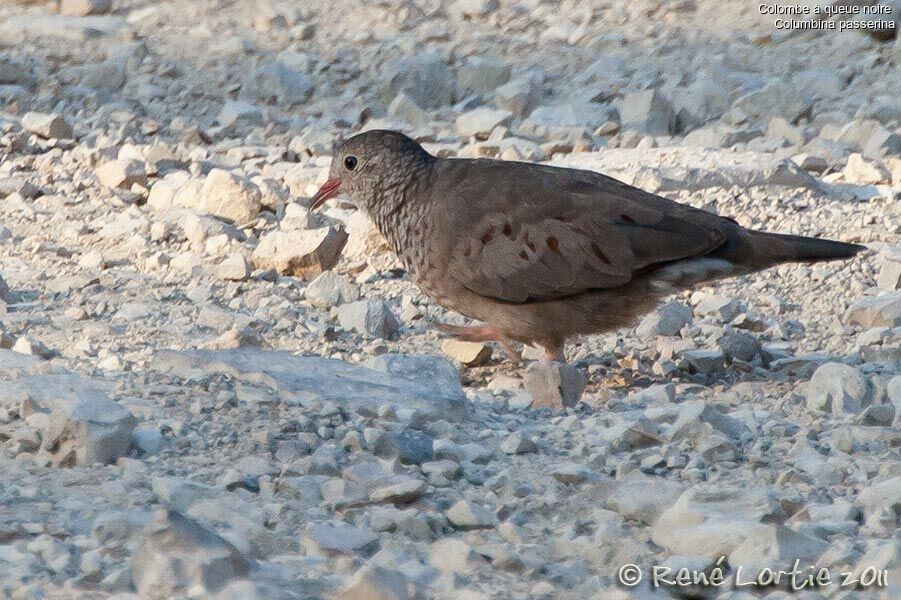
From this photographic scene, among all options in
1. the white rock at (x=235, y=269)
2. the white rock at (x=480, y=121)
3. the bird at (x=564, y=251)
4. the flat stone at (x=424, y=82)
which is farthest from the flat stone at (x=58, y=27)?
the bird at (x=564, y=251)

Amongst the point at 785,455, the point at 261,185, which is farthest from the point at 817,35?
the point at 785,455

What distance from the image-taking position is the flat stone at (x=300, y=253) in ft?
22.4

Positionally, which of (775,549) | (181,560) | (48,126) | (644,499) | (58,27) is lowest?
(48,126)

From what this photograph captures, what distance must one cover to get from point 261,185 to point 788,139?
126 inches

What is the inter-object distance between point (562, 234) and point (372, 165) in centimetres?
113

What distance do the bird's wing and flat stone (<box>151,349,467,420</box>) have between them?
726mm

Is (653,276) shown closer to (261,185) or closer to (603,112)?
(261,185)

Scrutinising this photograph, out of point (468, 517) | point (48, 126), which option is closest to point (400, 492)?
point (468, 517)

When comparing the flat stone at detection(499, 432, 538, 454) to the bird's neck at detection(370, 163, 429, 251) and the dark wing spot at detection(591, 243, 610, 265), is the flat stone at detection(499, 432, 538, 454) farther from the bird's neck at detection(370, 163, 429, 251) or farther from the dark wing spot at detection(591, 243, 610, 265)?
the bird's neck at detection(370, 163, 429, 251)

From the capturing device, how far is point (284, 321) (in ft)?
20.0

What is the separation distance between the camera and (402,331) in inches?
246

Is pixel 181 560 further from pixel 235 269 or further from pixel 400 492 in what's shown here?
pixel 235 269

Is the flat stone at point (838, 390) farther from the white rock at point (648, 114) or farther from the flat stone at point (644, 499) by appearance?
the white rock at point (648, 114)

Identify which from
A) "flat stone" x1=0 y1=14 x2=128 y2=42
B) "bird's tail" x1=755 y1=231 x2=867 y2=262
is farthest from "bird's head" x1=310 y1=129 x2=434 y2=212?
"flat stone" x1=0 y1=14 x2=128 y2=42
